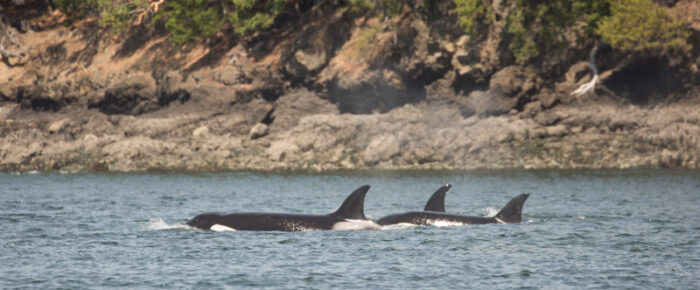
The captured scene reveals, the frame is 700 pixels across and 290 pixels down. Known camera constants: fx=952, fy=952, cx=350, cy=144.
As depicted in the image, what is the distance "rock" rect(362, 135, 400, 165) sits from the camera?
55.6 m

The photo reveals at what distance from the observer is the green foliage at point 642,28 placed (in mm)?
57531

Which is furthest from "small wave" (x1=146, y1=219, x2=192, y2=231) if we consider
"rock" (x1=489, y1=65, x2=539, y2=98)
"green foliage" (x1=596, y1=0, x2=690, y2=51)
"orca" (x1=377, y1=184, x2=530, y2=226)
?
"green foliage" (x1=596, y1=0, x2=690, y2=51)

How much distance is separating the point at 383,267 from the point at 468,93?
44640 mm

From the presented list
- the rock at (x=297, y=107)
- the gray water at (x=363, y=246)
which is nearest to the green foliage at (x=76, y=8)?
the rock at (x=297, y=107)

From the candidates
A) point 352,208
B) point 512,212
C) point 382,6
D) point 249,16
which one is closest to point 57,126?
point 249,16

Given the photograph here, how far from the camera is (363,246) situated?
20984 millimetres

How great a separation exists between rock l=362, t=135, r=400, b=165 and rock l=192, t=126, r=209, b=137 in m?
12.2

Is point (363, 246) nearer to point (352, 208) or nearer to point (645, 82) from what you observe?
point (352, 208)

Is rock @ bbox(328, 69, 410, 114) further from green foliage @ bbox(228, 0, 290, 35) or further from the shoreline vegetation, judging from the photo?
green foliage @ bbox(228, 0, 290, 35)

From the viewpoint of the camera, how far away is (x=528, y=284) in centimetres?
1652

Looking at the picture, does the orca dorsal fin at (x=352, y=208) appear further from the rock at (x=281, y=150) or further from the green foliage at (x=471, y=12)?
→ the green foliage at (x=471, y=12)

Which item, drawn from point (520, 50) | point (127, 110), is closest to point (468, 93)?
point (520, 50)

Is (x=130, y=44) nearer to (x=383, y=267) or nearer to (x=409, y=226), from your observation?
(x=409, y=226)

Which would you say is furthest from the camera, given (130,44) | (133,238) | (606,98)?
(130,44)
